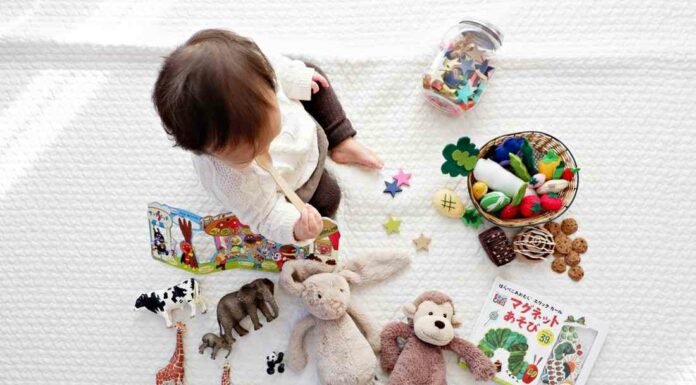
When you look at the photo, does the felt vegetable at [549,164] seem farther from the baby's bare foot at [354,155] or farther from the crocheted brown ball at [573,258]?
the baby's bare foot at [354,155]

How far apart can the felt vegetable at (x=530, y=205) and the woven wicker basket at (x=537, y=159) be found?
0.04ft

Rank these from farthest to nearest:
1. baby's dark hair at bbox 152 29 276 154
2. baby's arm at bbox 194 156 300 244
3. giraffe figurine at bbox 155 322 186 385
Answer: giraffe figurine at bbox 155 322 186 385, baby's arm at bbox 194 156 300 244, baby's dark hair at bbox 152 29 276 154

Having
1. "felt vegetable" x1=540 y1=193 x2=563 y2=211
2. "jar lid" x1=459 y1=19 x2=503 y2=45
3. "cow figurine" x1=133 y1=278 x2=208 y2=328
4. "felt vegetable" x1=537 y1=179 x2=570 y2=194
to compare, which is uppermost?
"jar lid" x1=459 y1=19 x2=503 y2=45

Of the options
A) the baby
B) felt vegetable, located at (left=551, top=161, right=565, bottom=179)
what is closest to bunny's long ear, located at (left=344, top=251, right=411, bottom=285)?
the baby

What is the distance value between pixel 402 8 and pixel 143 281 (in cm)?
75

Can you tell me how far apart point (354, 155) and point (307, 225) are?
24cm

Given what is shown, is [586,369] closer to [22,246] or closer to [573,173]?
[573,173]

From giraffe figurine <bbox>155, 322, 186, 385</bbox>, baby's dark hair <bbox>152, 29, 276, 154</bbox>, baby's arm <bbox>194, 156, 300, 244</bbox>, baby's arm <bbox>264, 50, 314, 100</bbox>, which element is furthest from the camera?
giraffe figurine <bbox>155, 322, 186, 385</bbox>

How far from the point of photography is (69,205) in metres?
1.11

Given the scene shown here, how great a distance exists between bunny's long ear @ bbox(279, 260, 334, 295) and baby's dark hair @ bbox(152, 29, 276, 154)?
388 mm

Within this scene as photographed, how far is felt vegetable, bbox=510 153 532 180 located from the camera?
101 centimetres

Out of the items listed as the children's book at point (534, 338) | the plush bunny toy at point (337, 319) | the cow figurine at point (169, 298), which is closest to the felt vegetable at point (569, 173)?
the children's book at point (534, 338)

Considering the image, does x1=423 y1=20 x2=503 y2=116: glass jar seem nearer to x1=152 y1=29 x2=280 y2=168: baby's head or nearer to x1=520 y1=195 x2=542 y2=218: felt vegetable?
x1=520 y1=195 x2=542 y2=218: felt vegetable

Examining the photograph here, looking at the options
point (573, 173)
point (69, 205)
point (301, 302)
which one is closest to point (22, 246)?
point (69, 205)
